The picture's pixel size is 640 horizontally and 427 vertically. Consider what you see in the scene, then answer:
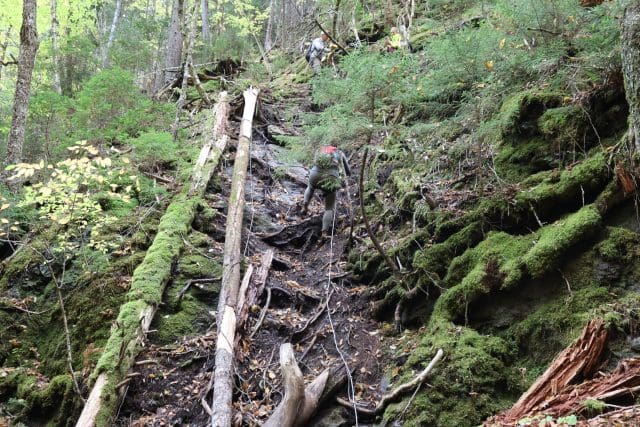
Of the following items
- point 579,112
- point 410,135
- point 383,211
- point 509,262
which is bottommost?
point 383,211

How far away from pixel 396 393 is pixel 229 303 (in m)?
2.86

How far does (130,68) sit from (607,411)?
14.9m

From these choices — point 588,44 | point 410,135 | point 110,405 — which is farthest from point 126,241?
point 588,44

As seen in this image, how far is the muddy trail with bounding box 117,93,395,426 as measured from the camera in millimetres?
5168

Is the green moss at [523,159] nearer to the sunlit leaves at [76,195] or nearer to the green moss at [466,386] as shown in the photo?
the green moss at [466,386]

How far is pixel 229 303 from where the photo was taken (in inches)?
249

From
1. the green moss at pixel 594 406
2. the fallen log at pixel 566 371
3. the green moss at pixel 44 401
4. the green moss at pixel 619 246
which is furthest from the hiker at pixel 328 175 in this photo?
the green moss at pixel 594 406

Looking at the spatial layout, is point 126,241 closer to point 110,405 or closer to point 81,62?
point 110,405

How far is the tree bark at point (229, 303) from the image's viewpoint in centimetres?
493

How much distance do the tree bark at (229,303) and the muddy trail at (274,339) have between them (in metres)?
0.25

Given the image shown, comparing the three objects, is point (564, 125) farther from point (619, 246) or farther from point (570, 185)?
point (619, 246)

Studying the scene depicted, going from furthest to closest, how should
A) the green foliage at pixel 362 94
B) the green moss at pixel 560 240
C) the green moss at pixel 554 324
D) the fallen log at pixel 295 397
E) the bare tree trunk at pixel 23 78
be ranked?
the bare tree trunk at pixel 23 78, the green foliage at pixel 362 94, the fallen log at pixel 295 397, the green moss at pixel 560 240, the green moss at pixel 554 324

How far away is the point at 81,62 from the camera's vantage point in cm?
1559

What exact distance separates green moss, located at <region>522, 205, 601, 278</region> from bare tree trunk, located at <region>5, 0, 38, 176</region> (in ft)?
32.9
